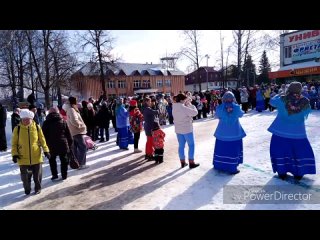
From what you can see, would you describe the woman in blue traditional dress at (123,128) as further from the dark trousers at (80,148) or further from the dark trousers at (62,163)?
the dark trousers at (62,163)

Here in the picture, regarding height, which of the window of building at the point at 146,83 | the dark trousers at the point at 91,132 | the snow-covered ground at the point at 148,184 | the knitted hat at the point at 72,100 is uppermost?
the window of building at the point at 146,83

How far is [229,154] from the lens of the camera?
239 inches

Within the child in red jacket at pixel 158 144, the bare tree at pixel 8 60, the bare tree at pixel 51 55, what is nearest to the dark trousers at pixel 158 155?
the child in red jacket at pixel 158 144

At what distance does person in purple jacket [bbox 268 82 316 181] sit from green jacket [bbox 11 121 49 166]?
4.58 m

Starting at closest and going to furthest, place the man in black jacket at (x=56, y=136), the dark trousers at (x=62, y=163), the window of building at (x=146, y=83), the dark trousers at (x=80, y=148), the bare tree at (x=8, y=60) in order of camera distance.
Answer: the man in black jacket at (x=56, y=136)
the dark trousers at (x=62, y=163)
the dark trousers at (x=80, y=148)
the bare tree at (x=8, y=60)
the window of building at (x=146, y=83)

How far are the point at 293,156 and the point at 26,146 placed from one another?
5004 mm

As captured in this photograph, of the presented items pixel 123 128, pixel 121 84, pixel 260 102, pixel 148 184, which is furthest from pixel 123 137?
pixel 121 84

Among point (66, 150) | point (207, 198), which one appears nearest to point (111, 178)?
point (66, 150)

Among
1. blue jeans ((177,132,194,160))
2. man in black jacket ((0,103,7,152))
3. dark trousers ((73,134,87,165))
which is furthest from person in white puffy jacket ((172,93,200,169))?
man in black jacket ((0,103,7,152))

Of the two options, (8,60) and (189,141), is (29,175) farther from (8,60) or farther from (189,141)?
(8,60)

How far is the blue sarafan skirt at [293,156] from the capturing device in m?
5.32

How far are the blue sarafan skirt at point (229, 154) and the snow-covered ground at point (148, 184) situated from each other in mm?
196
